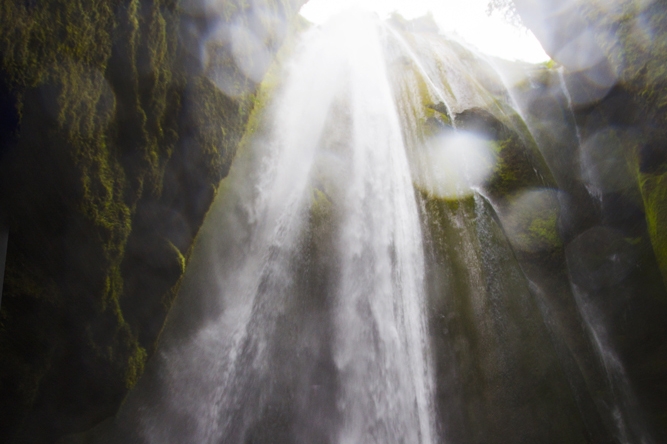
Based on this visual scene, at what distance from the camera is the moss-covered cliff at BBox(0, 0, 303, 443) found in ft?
8.65

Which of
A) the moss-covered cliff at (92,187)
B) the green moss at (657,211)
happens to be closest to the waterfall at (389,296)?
the green moss at (657,211)

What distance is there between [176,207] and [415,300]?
408 centimetres

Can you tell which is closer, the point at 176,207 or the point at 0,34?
the point at 0,34

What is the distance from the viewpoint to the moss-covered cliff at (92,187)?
2637mm

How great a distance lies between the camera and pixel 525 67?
10.6m

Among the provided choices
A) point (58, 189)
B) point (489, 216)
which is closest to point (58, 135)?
point (58, 189)

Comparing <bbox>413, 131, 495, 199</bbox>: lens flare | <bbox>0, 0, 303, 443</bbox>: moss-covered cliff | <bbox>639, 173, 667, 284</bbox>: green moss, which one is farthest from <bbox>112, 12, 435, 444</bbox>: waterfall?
<bbox>639, 173, 667, 284</bbox>: green moss

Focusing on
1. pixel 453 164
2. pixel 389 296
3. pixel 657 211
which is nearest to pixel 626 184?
pixel 657 211

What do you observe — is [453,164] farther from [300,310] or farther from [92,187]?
[92,187]

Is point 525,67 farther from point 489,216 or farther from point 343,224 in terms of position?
point 343,224

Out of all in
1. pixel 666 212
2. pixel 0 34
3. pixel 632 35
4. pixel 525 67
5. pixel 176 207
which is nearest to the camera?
pixel 0 34

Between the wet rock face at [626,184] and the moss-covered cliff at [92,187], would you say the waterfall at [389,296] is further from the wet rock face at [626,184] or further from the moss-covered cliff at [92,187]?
the moss-covered cliff at [92,187]

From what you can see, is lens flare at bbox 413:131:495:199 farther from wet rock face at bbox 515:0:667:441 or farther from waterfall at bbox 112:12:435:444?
wet rock face at bbox 515:0:667:441

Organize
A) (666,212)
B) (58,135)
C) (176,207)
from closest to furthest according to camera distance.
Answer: (58,135)
(176,207)
(666,212)
